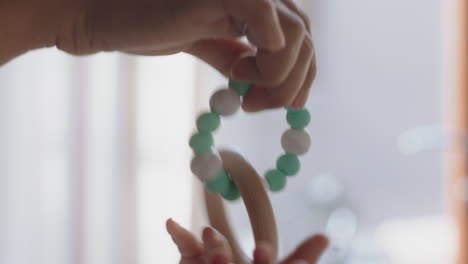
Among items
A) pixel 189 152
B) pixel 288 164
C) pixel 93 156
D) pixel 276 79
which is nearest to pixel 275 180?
pixel 288 164

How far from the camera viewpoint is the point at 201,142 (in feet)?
1.59

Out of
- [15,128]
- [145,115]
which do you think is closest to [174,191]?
[145,115]

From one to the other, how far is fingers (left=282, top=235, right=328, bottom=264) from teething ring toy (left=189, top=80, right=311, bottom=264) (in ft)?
0.06

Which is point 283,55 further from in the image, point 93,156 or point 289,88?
point 93,156

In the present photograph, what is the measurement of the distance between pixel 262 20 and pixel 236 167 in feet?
0.47

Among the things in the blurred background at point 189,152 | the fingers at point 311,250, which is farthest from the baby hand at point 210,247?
the blurred background at point 189,152

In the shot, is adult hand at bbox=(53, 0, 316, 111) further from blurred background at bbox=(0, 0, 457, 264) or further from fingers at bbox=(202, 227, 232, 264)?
blurred background at bbox=(0, 0, 457, 264)

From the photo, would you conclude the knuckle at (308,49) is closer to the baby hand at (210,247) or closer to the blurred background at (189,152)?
the baby hand at (210,247)

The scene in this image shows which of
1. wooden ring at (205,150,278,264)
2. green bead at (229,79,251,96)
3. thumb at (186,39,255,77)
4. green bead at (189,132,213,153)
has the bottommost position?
wooden ring at (205,150,278,264)

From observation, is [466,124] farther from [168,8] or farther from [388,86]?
[168,8]

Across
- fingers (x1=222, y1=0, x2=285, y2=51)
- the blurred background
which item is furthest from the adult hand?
the blurred background

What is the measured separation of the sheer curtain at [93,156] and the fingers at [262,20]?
748 mm

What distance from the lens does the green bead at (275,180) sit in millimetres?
530

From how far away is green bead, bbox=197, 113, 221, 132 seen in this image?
493mm
